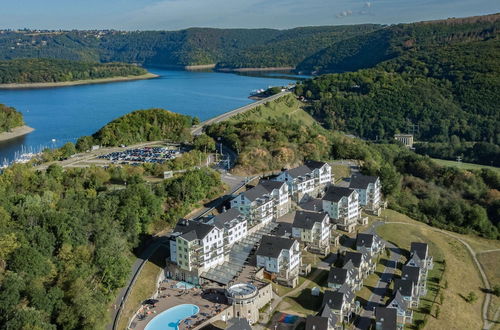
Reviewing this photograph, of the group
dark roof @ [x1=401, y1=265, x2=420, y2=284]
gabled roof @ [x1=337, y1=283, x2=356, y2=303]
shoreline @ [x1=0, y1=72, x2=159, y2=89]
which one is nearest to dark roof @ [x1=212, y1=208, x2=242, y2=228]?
gabled roof @ [x1=337, y1=283, x2=356, y2=303]

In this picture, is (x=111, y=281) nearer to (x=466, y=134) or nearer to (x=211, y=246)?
(x=211, y=246)

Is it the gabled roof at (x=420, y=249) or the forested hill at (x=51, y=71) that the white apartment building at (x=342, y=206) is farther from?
the forested hill at (x=51, y=71)

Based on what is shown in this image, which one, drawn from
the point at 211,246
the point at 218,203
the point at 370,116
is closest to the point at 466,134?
the point at 370,116

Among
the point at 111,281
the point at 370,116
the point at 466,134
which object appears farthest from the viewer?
the point at 370,116

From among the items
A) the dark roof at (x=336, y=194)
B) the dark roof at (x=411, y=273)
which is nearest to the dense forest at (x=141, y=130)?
the dark roof at (x=336, y=194)

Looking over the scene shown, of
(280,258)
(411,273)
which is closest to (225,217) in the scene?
(280,258)

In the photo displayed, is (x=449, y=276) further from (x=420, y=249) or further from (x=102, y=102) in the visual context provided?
(x=102, y=102)
